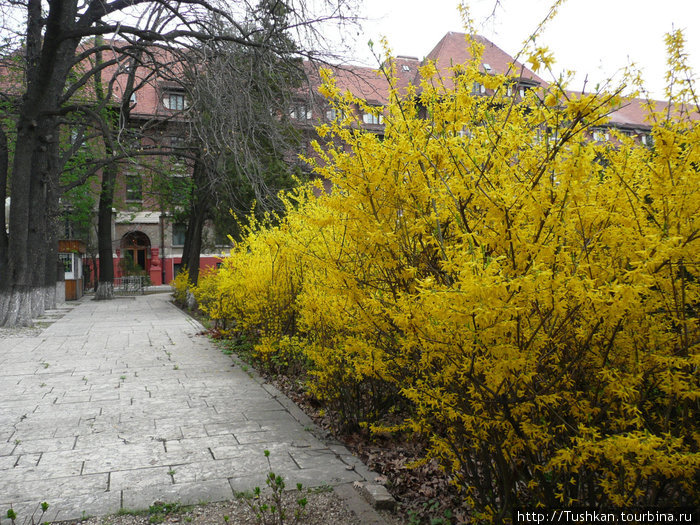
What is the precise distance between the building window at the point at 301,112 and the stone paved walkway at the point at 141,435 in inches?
170

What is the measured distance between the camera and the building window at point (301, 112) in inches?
371

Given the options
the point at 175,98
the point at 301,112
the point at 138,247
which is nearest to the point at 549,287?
the point at 301,112

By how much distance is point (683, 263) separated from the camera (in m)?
1.99

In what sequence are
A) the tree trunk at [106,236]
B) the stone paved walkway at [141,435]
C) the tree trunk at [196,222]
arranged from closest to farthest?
1. the stone paved walkway at [141,435]
2. the tree trunk at [196,222]
3. the tree trunk at [106,236]

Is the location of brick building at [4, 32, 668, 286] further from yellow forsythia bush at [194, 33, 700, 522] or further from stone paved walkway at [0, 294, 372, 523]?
stone paved walkway at [0, 294, 372, 523]

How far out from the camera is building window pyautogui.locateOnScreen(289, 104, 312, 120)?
9414 mm

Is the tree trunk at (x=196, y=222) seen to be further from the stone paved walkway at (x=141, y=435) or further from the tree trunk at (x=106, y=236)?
the stone paved walkway at (x=141, y=435)

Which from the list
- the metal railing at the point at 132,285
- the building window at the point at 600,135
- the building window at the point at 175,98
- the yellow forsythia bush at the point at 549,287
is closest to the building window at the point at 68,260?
the metal railing at the point at 132,285

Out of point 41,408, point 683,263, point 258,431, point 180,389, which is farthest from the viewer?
point 180,389

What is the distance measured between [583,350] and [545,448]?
1.62 feet

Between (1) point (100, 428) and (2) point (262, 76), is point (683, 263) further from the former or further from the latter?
(2) point (262, 76)

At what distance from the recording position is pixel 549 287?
2018mm

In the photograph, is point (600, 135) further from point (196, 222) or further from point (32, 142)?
point (196, 222)

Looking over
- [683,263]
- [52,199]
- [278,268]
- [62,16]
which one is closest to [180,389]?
[278,268]
